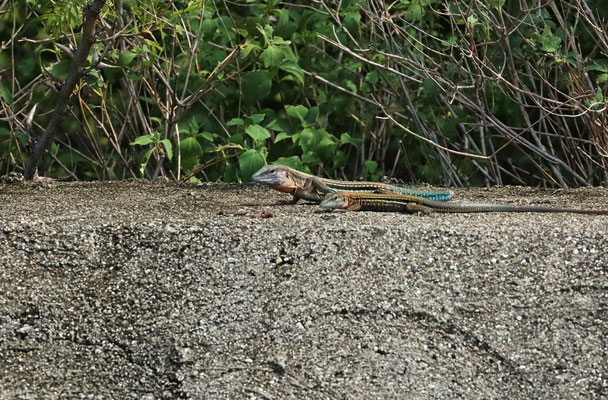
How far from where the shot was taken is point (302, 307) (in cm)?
432

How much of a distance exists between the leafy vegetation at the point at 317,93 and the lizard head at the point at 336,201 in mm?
1112

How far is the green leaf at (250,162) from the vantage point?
268 inches

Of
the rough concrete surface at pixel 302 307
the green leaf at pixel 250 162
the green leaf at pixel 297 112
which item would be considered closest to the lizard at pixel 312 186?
the rough concrete surface at pixel 302 307

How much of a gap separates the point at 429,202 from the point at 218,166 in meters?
2.62

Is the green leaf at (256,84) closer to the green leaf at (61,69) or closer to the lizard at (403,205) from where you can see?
the green leaf at (61,69)

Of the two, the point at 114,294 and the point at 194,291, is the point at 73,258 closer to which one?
the point at 114,294

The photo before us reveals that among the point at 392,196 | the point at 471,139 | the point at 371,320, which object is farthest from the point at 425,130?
the point at 371,320

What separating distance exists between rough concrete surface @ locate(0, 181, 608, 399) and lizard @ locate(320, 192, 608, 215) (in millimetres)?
276

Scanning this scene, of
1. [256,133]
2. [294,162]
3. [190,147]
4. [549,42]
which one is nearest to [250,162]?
[256,133]

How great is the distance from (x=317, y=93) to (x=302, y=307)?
4335mm

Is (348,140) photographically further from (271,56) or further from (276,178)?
(276,178)

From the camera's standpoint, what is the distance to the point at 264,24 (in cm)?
732

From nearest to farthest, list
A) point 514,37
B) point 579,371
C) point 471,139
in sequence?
point 579,371
point 514,37
point 471,139

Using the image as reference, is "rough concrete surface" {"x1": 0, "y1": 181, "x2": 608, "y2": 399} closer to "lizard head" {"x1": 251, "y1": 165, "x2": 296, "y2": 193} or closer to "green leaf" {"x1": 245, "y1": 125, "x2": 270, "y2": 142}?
"lizard head" {"x1": 251, "y1": 165, "x2": 296, "y2": 193}
